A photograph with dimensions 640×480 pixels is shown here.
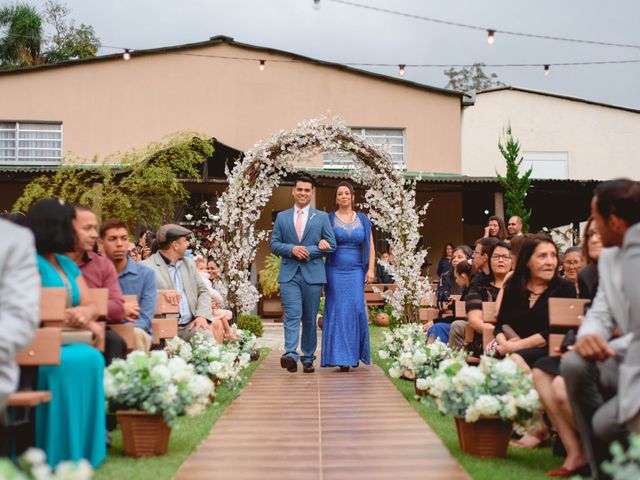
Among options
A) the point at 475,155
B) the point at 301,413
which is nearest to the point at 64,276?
the point at 301,413

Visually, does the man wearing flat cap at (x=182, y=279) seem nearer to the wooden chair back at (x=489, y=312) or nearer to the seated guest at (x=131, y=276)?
the seated guest at (x=131, y=276)

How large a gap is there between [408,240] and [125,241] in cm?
583

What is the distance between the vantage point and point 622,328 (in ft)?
13.9

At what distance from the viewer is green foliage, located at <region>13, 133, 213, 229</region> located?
18344 mm

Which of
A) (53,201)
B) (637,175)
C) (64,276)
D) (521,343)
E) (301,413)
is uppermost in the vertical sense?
(637,175)

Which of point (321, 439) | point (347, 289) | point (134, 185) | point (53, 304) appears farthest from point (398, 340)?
point (134, 185)

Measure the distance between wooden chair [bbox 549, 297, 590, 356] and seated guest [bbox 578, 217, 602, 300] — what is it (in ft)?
0.35

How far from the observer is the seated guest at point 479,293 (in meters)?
7.63

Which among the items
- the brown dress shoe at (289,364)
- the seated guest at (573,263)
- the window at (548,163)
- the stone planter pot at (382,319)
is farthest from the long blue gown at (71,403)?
the window at (548,163)

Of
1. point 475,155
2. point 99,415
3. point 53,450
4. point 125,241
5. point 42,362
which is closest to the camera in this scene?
point 42,362

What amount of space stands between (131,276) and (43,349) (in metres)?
2.77

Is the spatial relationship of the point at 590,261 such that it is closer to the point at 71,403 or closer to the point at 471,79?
the point at 71,403

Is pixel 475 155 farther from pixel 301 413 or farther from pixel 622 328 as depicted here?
pixel 622 328

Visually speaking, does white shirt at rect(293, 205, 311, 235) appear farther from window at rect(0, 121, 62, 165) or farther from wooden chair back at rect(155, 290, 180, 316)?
window at rect(0, 121, 62, 165)
